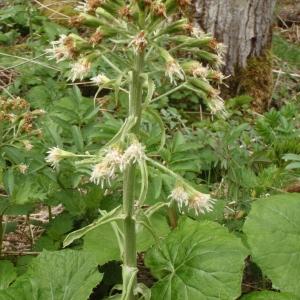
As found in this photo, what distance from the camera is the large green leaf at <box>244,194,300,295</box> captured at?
230 centimetres

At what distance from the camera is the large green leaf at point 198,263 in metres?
2.15

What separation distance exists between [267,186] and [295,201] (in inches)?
14.4

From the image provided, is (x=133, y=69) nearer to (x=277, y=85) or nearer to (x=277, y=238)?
(x=277, y=238)

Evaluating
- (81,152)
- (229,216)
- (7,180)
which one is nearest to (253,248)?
(229,216)

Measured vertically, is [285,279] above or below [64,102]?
below

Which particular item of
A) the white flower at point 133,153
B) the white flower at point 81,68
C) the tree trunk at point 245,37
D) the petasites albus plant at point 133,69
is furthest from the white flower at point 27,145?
the tree trunk at point 245,37

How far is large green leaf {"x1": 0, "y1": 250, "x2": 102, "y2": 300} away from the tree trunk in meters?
3.16

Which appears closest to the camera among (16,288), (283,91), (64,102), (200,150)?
(16,288)

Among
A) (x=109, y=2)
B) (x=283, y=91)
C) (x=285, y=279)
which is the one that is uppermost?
(x=109, y=2)

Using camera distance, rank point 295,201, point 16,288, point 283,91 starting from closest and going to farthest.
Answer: point 16,288
point 295,201
point 283,91

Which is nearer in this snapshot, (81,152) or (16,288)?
(16,288)

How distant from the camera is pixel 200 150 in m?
3.14

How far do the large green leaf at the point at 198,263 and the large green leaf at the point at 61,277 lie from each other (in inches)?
9.6

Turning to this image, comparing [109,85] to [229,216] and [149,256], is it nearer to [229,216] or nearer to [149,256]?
[149,256]
